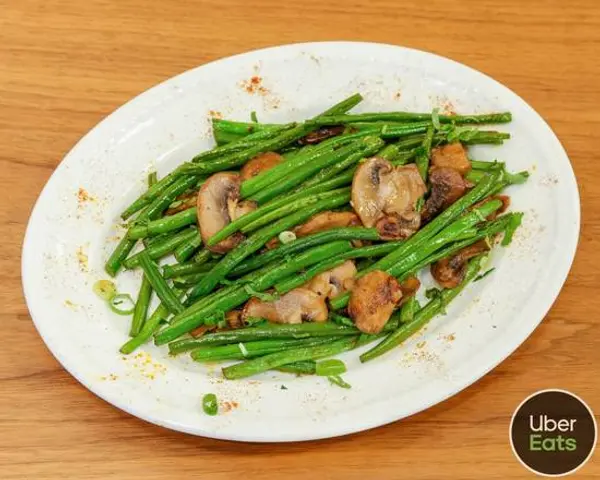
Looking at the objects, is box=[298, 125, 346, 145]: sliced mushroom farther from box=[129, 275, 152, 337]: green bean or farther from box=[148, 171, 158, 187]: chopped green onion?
box=[129, 275, 152, 337]: green bean

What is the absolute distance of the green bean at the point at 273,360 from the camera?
2631mm

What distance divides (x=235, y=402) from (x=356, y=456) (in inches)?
16.9

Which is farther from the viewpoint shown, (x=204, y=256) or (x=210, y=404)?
(x=204, y=256)

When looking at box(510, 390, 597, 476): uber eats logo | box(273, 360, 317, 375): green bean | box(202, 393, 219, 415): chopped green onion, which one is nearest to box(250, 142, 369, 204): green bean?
box(273, 360, 317, 375): green bean

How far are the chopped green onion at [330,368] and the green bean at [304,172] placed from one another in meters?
0.67

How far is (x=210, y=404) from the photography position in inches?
98.4

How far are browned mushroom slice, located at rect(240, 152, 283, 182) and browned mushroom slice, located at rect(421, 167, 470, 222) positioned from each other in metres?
0.60

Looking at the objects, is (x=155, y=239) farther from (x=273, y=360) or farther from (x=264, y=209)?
(x=273, y=360)

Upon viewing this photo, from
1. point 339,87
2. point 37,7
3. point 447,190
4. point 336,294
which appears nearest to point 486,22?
point 339,87

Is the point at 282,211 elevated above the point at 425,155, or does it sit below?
below

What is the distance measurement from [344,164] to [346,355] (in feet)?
2.39

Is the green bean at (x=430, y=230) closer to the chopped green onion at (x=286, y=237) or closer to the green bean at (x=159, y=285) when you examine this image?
the chopped green onion at (x=286, y=237)

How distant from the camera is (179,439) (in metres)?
2.59

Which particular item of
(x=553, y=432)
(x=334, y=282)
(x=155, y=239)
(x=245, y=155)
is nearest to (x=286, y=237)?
(x=334, y=282)
